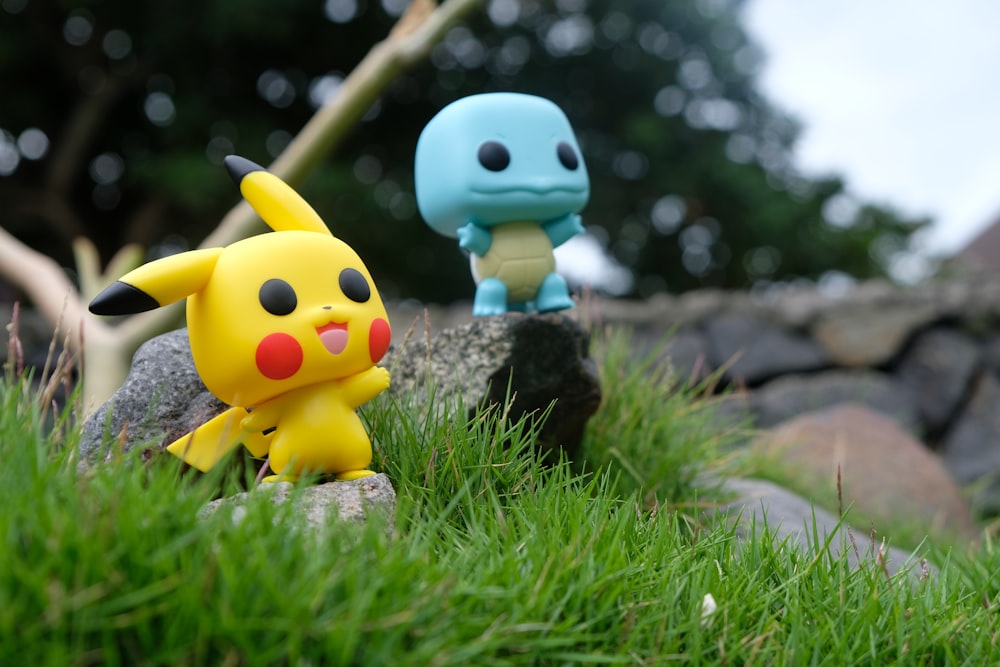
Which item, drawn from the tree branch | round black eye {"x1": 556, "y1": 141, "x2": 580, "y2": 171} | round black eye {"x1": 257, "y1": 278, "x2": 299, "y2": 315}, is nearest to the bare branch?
the tree branch

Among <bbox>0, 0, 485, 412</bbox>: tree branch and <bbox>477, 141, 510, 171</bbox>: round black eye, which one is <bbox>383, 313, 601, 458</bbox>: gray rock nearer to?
<bbox>477, 141, 510, 171</bbox>: round black eye

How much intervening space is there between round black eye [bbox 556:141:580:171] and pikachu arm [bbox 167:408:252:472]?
3.89 ft

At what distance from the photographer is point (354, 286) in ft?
5.79

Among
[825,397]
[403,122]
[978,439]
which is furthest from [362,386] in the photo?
[403,122]

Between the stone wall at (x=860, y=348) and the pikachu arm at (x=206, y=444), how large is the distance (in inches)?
140

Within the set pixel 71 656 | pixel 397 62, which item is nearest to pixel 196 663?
pixel 71 656

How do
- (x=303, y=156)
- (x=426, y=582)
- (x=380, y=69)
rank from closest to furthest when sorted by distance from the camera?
(x=426, y=582) → (x=380, y=69) → (x=303, y=156)

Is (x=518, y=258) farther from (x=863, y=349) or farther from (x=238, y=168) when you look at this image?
(x=863, y=349)

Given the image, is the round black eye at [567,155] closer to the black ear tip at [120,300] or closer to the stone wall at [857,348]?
the black ear tip at [120,300]

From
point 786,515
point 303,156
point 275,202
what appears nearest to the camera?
point 275,202

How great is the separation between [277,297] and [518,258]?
95 centimetres

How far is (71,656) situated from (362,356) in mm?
827

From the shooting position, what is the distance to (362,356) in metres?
1.76

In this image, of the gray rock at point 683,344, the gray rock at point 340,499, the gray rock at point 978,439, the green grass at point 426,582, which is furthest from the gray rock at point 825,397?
the gray rock at point 340,499
